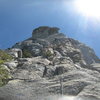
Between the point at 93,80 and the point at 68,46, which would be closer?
the point at 93,80

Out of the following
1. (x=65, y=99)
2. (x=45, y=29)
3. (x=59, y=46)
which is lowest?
(x=65, y=99)

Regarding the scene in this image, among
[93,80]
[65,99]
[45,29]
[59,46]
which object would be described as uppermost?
[45,29]

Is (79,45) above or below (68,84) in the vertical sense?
above

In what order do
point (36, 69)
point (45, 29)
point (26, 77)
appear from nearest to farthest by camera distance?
point (26, 77)
point (36, 69)
point (45, 29)

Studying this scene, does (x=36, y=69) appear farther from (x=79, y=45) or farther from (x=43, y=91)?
(x=79, y=45)

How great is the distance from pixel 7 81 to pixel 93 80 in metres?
8.65

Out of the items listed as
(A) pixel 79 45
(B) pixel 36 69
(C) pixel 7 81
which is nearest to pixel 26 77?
(C) pixel 7 81

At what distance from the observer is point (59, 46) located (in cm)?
6644

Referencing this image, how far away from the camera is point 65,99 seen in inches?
816

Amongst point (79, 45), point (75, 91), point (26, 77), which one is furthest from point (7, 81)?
point (79, 45)

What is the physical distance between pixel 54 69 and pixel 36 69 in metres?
2.41

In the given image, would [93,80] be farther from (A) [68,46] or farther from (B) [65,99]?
(A) [68,46]

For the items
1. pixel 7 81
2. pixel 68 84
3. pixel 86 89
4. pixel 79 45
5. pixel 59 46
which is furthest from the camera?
pixel 79 45

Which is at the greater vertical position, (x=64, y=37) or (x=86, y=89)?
(x=64, y=37)
